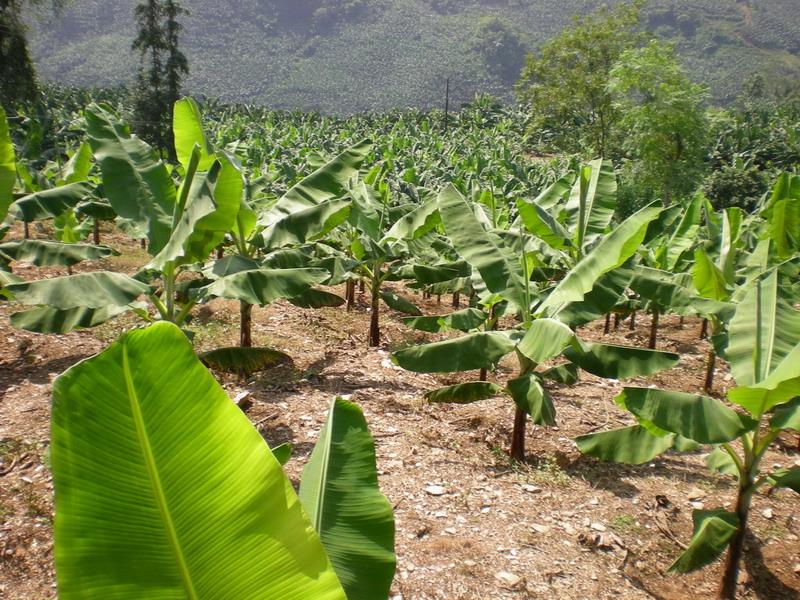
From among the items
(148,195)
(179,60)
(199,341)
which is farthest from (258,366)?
(179,60)

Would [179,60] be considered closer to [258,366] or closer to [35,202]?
[35,202]

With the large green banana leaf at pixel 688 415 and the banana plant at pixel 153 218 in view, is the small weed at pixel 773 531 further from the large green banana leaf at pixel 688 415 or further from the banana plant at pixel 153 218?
the banana plant at pixel 153 218

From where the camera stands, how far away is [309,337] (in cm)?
917

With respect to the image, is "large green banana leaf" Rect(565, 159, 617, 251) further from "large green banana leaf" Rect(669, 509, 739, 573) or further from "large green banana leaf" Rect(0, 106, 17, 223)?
"large green banana leaf" Rect(0, 106, 17, 223)

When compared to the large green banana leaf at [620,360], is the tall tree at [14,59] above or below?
above

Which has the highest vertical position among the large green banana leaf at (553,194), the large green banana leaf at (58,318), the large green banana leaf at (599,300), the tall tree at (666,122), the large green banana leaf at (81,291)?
the tall tree at (666,122)

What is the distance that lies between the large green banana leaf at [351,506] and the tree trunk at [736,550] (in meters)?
2.65

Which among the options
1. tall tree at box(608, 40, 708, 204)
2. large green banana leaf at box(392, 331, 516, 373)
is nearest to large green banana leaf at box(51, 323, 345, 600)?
large green banana leaf at box(392, 331, 516, 373)

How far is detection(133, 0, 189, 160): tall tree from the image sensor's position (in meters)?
30.9

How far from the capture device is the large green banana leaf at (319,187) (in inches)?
256

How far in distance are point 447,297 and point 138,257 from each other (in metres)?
7.92

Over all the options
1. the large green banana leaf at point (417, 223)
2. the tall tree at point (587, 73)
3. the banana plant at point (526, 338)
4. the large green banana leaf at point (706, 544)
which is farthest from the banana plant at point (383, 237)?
the tall tree at point (587, 73)

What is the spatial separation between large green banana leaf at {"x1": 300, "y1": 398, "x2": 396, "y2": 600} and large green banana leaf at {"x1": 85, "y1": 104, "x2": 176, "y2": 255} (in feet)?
11.2

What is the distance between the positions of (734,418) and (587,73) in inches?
1413
